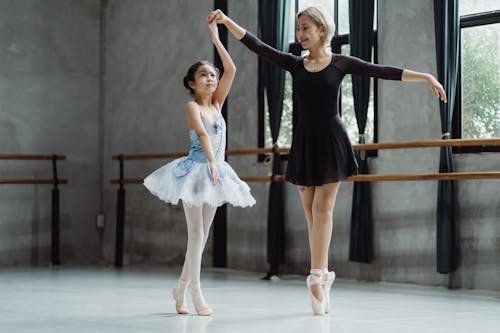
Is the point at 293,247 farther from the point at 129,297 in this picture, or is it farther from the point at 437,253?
the point at 129,297

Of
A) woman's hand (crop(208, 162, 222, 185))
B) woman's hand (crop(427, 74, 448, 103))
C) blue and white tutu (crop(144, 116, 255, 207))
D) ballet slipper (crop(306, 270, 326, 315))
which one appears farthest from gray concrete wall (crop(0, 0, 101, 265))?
woman's hand (crop(427, 74, 448, 103))

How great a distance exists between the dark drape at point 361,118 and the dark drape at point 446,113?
0.61 meters

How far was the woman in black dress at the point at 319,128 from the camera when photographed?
4.51m

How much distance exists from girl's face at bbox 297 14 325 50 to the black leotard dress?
0.14m

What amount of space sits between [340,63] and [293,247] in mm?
3018

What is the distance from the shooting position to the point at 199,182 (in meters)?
4.59

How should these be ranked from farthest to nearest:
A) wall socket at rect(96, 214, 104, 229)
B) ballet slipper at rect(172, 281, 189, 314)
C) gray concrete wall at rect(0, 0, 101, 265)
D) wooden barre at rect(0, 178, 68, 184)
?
wall socket at rect(96, 214, 104, 229), gray concrete wall at rect(0, 0, 101, 265), wooden barre at rect(0, 178, 68, 184), ballet slipper at rect(172, 281, 189, 314)

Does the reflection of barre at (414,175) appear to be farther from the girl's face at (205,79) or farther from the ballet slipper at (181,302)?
the ballet slipper at (181,302)

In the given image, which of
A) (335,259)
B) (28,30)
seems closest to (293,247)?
(335,259)

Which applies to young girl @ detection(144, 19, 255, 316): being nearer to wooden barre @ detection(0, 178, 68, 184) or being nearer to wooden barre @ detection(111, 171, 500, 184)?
wooden barre @ detection(111, 171, 500, 184)

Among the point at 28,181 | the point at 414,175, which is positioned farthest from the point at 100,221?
the point at 414,175

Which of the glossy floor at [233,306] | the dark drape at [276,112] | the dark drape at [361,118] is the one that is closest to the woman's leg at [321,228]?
the glossy floor at [233,306]

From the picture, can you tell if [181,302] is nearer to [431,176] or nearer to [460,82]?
[431,176]

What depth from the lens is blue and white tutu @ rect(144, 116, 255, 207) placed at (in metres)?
4.55
